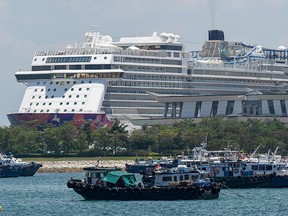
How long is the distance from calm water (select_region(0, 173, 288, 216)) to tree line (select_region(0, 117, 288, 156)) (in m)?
52.9

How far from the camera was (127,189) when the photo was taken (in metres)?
105

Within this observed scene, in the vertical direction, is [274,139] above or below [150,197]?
above

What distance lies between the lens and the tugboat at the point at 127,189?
344 ft

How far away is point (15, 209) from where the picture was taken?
10225 centimetres

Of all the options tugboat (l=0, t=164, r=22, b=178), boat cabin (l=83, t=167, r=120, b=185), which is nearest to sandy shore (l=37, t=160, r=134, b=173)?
tugboat (l=0, t=164, r=22, b=178)

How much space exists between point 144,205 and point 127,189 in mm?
3608

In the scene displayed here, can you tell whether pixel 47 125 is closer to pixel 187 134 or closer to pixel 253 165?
pixel 187 134

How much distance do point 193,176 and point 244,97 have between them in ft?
299

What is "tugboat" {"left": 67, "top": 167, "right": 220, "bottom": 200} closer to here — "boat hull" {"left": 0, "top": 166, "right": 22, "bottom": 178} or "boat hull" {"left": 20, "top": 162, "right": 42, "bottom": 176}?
"boat hull" {"left": 20, "top": 162, "right": 42, "bottom": 176}

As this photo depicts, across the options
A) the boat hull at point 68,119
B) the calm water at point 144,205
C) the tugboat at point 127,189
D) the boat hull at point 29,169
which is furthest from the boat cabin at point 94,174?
the boat hull at point 68,119

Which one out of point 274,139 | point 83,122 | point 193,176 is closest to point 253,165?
point 193,176

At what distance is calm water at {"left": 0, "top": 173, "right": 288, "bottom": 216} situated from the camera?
3824 inches

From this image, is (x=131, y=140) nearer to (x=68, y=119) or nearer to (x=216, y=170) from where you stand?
(x=68, y=119)

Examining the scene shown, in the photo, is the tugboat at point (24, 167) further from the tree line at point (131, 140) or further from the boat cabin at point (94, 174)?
the boat cabin at point (94, 174)
